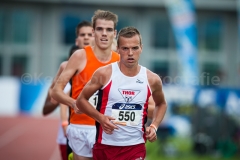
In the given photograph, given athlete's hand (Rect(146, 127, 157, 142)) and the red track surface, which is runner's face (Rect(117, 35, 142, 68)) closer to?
athlete's hand (Rect(146, 127, 157, 142))

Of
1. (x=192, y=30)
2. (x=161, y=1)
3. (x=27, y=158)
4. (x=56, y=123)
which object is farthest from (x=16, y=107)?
(x=161, y=1)

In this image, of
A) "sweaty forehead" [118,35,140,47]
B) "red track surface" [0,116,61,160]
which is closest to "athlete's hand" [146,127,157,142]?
"sweaty forehead" [118,35,140,47]

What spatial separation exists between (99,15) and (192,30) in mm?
11792

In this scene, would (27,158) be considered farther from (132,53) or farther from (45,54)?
(45,54)

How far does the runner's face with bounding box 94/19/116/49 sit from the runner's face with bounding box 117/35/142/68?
2.50 feet

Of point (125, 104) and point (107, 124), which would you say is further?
point (125, 104)

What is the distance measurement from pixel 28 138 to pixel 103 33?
985 cm

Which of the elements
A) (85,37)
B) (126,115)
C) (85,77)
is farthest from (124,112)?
(85,37)

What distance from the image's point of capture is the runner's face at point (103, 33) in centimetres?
543

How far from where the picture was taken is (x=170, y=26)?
97.1ft

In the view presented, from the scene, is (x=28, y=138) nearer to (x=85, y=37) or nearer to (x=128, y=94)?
(x=85, y=37)

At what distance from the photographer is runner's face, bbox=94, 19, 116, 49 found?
5430mm

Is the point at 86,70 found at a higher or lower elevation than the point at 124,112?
higher

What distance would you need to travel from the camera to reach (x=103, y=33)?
5.42 metres
